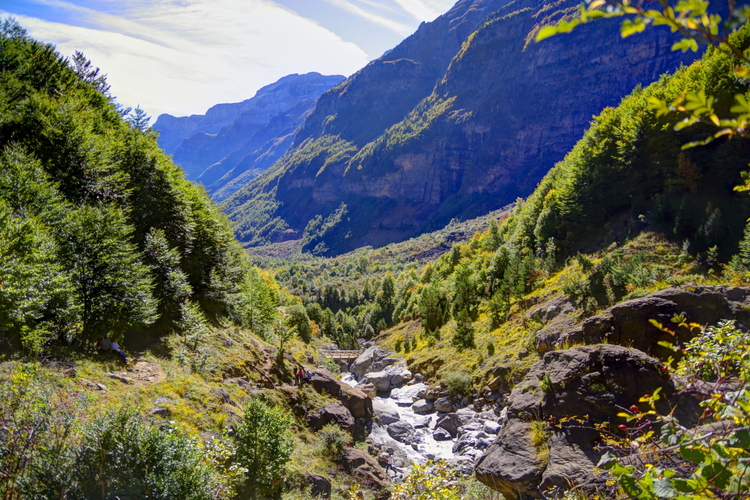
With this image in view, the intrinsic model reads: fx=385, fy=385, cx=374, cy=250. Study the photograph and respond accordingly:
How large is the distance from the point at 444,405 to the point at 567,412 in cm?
Answer: 942

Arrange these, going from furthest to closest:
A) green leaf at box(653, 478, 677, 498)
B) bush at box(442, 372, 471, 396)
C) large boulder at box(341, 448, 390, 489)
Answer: bush at box(442, 372, 471, 396)
large boulder at box(341, 448, 390, 489)
green leaf at box(653, 478, 677, 498)

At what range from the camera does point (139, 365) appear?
474 inches

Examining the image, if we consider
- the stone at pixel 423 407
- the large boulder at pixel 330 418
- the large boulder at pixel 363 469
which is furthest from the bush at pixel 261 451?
the stone at pixel 423 407

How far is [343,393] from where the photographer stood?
17984 millimetres

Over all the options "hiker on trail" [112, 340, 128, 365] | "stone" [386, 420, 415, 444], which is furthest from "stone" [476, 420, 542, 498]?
"hiker on trail" [112, 340, 128, 365]

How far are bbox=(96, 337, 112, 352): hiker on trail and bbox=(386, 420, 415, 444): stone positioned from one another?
11910 millimetres

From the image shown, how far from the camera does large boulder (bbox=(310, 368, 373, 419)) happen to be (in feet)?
57.1

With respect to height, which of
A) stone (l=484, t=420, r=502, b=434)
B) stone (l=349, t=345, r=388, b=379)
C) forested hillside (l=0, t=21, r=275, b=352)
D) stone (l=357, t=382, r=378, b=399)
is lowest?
stone (l=349, t=345, r=388, b=379)

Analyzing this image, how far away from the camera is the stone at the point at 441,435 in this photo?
676 inches

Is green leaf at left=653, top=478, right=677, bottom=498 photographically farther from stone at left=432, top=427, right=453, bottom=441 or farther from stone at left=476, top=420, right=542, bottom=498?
stone at left=432, top=427, right=453, bottom=441

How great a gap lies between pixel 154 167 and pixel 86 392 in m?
14.4

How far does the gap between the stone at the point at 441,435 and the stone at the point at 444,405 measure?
69.8 inches

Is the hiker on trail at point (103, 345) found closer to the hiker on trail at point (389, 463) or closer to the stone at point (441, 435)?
the hiker on trail at point (389, 463)

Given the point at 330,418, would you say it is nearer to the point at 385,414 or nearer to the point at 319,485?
the point at 319,485
